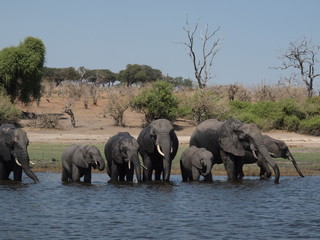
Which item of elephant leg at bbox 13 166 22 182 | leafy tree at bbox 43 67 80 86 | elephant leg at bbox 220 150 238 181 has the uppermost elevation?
leafy tree at bbox 43 67 80 86

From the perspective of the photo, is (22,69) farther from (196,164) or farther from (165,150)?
(165,150)

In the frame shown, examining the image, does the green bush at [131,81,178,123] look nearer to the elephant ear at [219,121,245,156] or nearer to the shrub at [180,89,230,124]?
the shrub at [180,89,230,124]

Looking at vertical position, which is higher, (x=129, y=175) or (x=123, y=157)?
(x=123, y=157)

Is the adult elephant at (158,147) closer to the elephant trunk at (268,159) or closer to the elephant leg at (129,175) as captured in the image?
the elephant leg at (129,175)

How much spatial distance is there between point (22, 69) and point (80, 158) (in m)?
37.4

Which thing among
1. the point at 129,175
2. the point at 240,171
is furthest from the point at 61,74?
the point at 129,175

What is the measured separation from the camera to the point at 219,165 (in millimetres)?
29000

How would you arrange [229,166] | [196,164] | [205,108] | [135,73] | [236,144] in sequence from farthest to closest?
[135,73], [205,108], [229,166], [236,144], [196,164]

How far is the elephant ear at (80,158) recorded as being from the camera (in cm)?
2103

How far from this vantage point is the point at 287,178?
24469mm

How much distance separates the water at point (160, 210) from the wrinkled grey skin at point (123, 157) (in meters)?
0.51

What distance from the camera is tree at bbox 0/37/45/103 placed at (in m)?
57.0

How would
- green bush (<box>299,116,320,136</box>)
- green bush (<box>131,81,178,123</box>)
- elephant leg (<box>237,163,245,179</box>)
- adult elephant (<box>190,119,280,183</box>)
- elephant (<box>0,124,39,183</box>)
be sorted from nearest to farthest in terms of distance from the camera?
elephant (<box>0,124,39,183</box>) < adult elephant (<box>190,119,280,183</box>) < elephant leg (<box>237,163,245,179</box>) < green bush (<box>299,116,320,136</box>) < green bush (<box>131,81,178,123</box>)

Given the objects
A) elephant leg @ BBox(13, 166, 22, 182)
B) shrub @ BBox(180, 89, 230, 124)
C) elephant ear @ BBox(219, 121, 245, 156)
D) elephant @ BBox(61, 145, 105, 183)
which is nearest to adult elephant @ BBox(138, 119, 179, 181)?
elephant ear @ BBox(219, 121, 245, 156)
